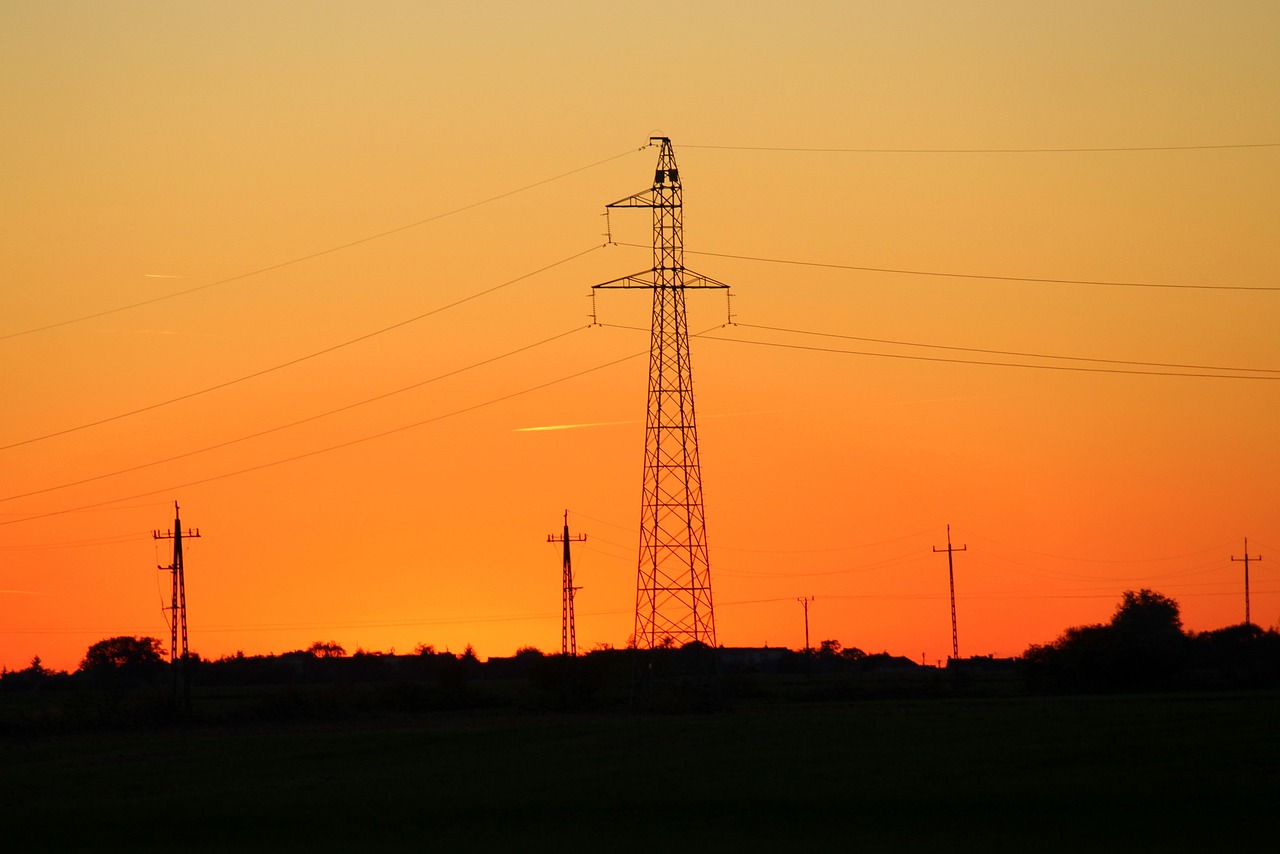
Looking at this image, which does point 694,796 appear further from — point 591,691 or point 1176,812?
point 591,691

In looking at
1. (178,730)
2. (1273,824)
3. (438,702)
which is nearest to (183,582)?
(178,730)

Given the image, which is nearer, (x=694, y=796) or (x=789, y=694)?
(x=694, y=796)

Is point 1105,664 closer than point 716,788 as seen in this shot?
No

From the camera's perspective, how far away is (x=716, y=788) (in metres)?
51.4

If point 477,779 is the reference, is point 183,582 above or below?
above

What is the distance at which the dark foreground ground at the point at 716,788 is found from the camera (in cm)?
4375

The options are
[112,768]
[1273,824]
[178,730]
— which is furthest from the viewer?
Answer: [178,730]

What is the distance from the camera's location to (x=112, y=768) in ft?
225

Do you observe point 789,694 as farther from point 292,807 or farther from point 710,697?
point 292,807

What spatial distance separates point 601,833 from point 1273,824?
18.1 meters

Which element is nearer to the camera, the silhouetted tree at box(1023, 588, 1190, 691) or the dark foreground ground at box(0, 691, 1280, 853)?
the dark foreground ground at box(0, 691, 1280, 853)

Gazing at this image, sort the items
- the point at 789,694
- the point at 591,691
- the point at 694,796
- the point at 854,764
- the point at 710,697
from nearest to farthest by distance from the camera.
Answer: the point at 694,796 → the point at 854,764 → the point at 710,697 → the point at 591,691 → the point at 789,694

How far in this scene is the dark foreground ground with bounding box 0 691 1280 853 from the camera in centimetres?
4375

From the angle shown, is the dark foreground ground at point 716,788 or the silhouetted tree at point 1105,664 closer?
the dark foreground ground at point 716,788
